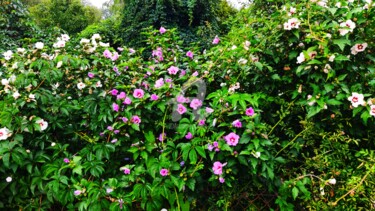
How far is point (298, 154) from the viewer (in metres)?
1.59

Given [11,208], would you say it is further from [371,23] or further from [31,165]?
[371,23]

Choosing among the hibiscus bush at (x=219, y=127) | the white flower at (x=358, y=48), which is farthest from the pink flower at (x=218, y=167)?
the white flower at (x=358, y=48)

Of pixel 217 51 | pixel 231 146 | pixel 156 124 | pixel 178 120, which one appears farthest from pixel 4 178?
pixel 217 51

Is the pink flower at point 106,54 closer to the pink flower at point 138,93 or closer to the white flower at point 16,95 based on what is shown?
the pink flower at point 138,93

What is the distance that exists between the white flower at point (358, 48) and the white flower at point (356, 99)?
219 millimetres

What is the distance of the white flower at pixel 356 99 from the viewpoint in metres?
1.33

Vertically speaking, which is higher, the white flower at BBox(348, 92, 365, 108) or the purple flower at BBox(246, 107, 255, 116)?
the white flower at BBox(348, 92, 365, 108)

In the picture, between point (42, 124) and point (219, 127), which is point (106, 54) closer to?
point (42, 124)

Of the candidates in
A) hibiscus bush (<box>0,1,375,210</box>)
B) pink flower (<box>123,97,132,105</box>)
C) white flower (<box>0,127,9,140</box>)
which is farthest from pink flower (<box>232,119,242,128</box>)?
white flower (<box>0,127,9,140</box>)

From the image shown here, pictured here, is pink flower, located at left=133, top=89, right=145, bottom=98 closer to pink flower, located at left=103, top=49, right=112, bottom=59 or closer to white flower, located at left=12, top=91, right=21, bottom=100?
pink flower, located at left=103, top=49, right=112, bottom=59

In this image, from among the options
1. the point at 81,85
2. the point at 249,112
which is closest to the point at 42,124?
the point at 81,85

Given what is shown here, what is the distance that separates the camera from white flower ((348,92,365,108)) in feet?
4.37

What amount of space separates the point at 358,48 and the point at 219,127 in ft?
2.38

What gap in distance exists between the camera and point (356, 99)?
135cm
